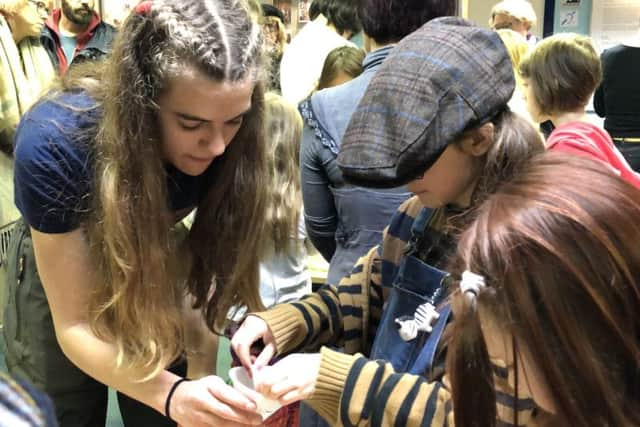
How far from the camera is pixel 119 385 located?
120 centimetres

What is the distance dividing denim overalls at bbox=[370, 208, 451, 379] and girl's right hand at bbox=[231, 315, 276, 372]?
0.57 ft

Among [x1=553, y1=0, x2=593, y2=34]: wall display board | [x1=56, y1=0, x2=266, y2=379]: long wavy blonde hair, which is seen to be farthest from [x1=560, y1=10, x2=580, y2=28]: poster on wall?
[x1=56, y1=0, x2=266, y2=379]: long wavy blonde hair

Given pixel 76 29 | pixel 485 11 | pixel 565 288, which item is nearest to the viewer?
pixel 565 288

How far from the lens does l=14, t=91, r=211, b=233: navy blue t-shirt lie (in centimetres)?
105

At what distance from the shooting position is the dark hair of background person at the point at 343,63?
2248 mm

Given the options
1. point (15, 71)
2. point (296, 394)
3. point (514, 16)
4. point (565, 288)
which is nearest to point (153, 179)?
point (296, 394)

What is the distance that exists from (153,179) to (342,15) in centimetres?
162

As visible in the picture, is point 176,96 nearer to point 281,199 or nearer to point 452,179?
point 452,179

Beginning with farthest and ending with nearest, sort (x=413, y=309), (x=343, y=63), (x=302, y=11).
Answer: (x=302, y=11)
(x=343, y=63)
(x=413, y=309)

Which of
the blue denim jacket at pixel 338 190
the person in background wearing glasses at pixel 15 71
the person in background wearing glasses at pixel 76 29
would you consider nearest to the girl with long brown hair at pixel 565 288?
the blue denim jacket at pixel 338 190

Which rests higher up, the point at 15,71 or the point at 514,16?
the point at 15,71

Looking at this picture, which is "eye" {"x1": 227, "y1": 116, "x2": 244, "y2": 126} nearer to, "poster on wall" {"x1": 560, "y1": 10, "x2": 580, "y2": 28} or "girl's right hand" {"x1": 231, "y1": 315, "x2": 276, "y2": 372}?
"girl's right hand" {"x1": 231, "y1": 315, "x2": 276, "y2": 372}

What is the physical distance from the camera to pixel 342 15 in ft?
8.32

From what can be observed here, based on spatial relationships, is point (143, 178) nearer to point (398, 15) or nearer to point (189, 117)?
point (189, 117)
